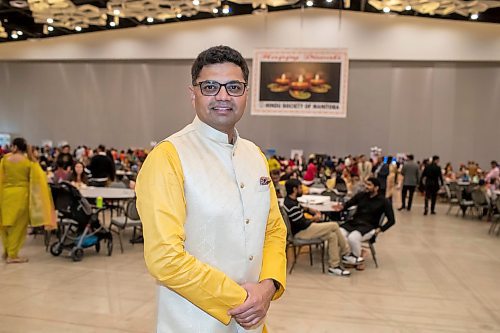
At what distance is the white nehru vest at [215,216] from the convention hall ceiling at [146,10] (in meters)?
11.5

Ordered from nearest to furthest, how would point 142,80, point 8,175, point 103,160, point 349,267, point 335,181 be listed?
point 8,175, point 349,267, point 103,160, point 335,181, point 142,80

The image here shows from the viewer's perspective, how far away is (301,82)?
1258 centimetres

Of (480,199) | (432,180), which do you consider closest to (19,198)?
(480,199)

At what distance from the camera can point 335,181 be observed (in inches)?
386

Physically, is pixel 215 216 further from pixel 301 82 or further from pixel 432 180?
pixel 301 82

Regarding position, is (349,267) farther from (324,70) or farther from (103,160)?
(324,70)

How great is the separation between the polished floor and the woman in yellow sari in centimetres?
40

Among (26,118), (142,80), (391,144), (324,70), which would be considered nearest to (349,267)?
(324,70)

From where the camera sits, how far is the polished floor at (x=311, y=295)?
4285mm

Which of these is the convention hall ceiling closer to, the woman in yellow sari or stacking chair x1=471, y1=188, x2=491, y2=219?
stacking chair x1=471, y1=188, x2=491, y2=219

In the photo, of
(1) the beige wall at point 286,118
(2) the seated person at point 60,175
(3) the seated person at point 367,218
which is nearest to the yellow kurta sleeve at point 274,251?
(3) the seated person at point 367,218

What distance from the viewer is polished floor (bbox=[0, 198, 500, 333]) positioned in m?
4.29

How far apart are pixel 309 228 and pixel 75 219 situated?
312 centimetres

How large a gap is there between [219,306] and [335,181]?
8.63 metres
